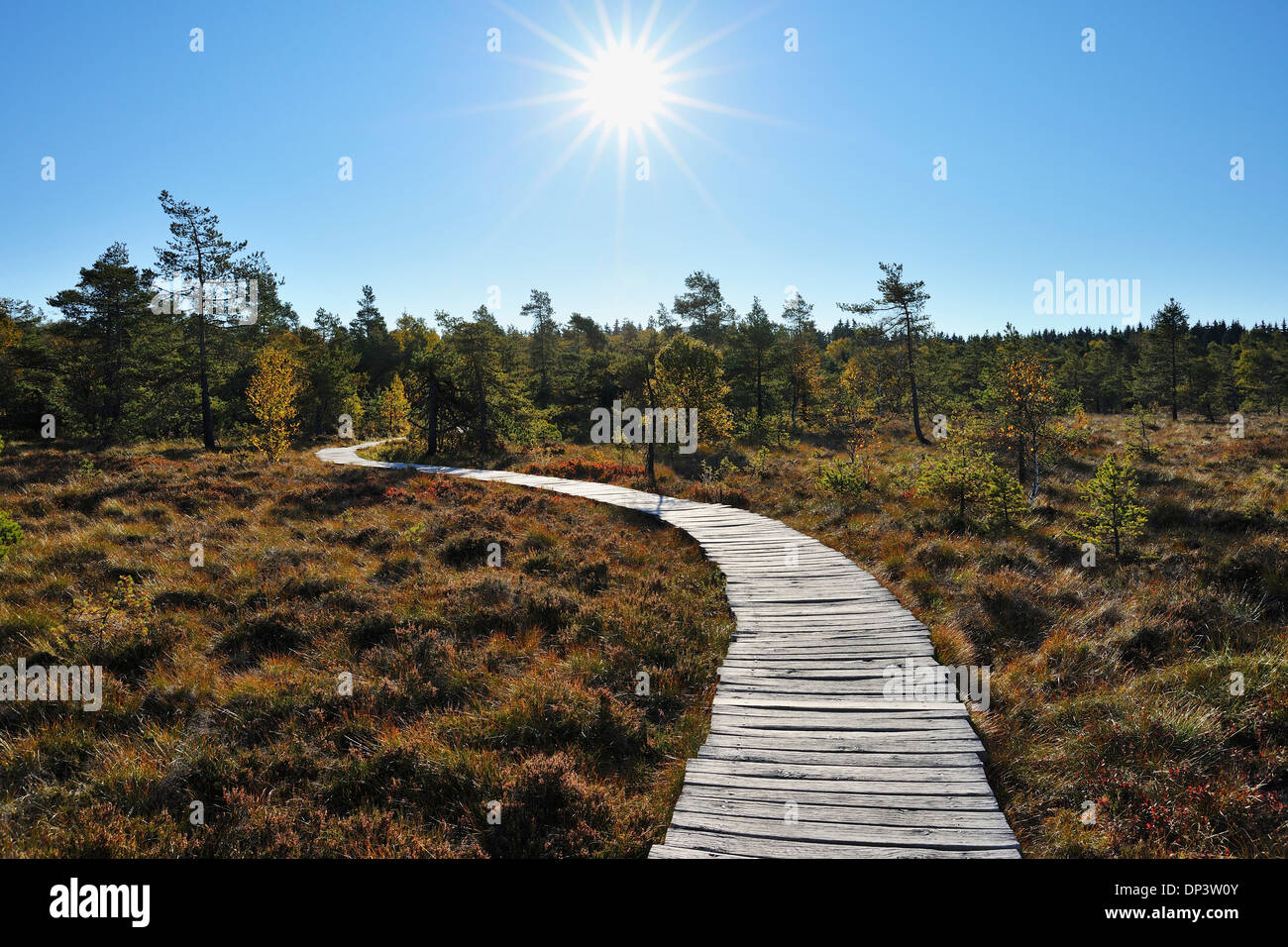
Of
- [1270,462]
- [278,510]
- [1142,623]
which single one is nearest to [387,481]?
[278,510]

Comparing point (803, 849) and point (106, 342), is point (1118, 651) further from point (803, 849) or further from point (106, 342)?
point (106, 342)

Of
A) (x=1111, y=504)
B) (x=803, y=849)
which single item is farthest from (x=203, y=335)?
(x=1111, y=504)

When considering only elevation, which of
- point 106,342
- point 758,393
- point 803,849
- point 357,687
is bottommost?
point 803,849

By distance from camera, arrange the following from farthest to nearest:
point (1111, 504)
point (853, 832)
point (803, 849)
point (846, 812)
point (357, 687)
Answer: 1. point (1111, 504)
2. point (357, 687)
3. point (846, 812)
4. point (853, 832)
5. point (803, 849)

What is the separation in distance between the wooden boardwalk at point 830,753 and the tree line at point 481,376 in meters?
15.0

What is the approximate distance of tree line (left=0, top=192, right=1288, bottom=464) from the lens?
23750mm

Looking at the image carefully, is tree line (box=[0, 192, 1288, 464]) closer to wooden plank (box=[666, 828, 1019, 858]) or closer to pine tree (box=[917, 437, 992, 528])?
pine tree (box=[917, 437, 992, 528])

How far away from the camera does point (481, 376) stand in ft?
96.7

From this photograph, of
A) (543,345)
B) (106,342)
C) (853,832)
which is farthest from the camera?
(543,345)

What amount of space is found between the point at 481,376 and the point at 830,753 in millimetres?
28012
